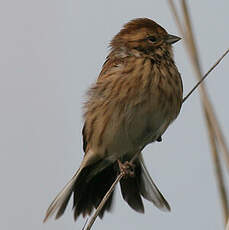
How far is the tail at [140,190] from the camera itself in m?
2.97

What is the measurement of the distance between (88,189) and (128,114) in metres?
0.54

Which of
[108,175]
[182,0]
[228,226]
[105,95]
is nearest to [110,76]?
[105,95]

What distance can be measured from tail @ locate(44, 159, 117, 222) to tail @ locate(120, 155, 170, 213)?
92 mm

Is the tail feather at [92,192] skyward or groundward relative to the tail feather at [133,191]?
skyward

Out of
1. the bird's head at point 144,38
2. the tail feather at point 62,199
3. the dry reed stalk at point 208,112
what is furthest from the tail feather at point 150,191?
the dry reed stalk at point 208,112

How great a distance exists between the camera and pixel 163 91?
2754mm

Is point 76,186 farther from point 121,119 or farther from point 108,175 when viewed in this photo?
point 121,119

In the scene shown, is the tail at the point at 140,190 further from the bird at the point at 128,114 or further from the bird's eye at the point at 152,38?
the bird's eye at the point at 152,38

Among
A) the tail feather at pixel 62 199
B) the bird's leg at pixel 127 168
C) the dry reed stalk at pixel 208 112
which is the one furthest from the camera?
the bird's leg at pixel 127 168

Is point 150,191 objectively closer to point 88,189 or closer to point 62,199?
point 88,189

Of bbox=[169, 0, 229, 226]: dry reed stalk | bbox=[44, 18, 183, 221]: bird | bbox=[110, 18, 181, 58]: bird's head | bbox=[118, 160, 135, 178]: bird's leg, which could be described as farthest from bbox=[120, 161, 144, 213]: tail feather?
bbox=[169, 0, 229, 226]: dry reed stalk

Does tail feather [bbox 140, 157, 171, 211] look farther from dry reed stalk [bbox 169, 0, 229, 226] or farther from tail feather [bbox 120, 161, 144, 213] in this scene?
dry reed stalk [bbox 169, 0, 229, 226]

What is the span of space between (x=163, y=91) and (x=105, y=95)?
32 cm

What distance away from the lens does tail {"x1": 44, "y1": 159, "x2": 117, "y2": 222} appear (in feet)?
9.62
